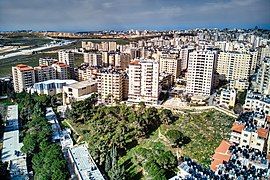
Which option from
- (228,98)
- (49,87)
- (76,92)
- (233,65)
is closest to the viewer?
(228,98)

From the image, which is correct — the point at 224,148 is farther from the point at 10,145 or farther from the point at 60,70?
the point at 60,70

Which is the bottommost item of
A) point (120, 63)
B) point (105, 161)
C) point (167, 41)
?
point (105, 161)

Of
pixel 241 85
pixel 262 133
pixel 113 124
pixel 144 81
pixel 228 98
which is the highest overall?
Answer: pixel 144 81

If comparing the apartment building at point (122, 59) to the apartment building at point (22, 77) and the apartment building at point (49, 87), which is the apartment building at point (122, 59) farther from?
the apartment building at point (22, 77)

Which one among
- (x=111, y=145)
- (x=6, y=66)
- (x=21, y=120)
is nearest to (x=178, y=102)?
(x=111, y=145)

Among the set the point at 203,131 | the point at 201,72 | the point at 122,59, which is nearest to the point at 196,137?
the point at 203,131

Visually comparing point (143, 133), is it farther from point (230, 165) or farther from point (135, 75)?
point (230, 165)

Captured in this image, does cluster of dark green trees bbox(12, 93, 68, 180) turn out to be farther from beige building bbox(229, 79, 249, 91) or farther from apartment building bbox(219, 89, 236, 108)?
beige building bbox(229, 79, 249, 91)
